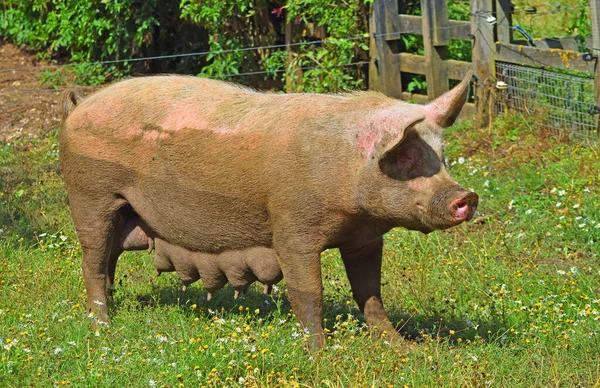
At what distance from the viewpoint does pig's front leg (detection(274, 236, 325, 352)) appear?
5.38 metres

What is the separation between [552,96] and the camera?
372 inches

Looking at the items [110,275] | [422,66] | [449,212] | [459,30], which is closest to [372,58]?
[422,66]

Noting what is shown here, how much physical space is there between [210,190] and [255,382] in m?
1.30

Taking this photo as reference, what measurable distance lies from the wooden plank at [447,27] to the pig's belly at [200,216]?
543cm

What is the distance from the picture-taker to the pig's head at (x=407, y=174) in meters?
5.06

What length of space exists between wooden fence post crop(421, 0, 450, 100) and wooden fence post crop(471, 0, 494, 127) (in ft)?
1.39

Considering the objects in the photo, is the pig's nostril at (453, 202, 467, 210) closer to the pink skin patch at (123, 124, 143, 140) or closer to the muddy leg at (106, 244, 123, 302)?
the pink skin patch at (123, 124, 143, 140)

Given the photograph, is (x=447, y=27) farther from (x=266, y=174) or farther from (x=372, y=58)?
(x=266, y=174)

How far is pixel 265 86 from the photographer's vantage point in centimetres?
1214

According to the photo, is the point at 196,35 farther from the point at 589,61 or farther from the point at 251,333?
the point at 251,333

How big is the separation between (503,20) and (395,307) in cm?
449

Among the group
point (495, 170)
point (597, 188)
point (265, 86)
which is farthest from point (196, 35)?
point (597, 188)

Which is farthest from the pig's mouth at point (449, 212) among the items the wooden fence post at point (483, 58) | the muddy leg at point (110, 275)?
the wooden fence post at point (483, 58)

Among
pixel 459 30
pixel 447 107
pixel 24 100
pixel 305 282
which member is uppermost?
pixel 447 107
